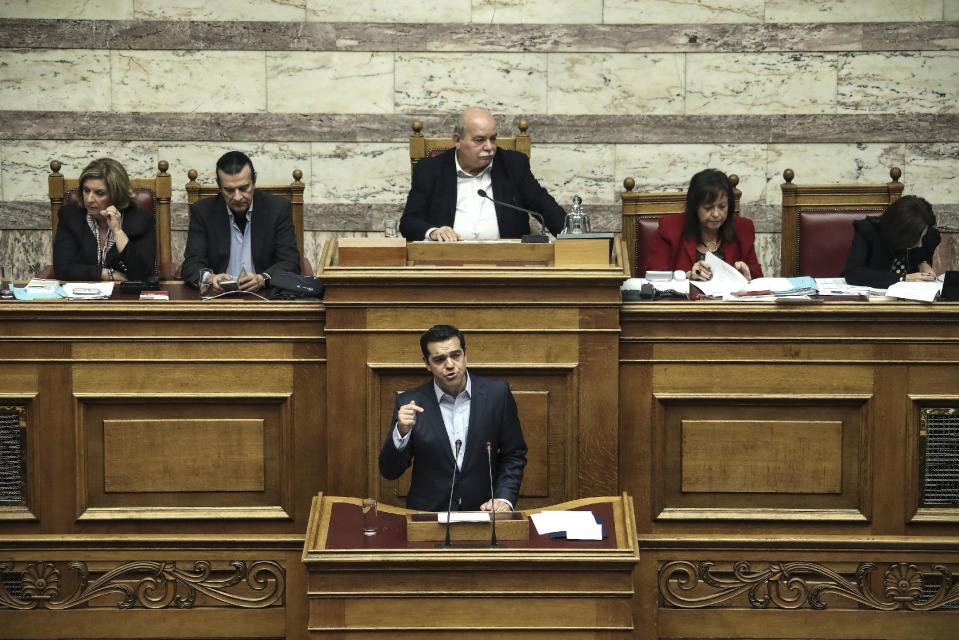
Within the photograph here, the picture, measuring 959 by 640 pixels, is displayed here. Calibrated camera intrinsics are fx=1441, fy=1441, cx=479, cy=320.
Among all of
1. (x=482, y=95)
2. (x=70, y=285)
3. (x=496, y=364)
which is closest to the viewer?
(x=496, y=364)

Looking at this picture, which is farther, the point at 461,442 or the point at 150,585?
the point at 150,585

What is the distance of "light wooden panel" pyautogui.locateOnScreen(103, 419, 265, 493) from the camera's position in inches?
195

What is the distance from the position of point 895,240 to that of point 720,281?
0.91 m

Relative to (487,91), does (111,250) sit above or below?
below

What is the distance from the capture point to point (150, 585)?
4.97 m

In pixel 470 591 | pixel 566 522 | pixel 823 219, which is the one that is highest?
pixel 823 219

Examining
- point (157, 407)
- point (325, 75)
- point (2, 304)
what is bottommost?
point (157, 407)

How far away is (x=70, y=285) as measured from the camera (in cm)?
525

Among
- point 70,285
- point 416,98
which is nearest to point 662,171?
point 416,98

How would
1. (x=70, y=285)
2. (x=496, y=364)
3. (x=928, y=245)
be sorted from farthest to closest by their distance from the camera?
(x=928, y=245) → (x=70, y=285) → (x=496, y=364)

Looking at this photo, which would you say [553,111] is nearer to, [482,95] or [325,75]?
[482,95]

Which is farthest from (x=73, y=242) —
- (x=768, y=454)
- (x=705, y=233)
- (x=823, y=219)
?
(x=823, y=219)

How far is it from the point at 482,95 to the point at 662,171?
106 centimetres

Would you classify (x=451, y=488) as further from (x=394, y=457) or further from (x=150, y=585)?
(x=150, y=585)
